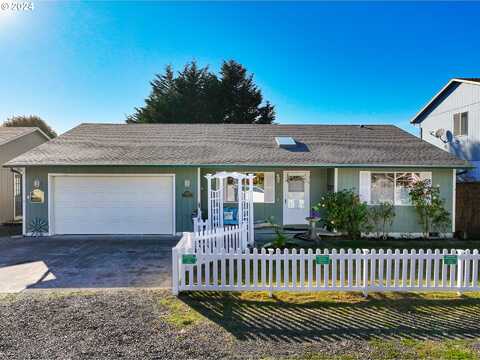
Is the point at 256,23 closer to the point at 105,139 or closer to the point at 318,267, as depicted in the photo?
the point at 105,139

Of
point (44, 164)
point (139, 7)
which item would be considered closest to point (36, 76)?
point (44, 164)

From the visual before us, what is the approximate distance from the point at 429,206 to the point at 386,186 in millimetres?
1444

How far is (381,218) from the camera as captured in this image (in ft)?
35.3

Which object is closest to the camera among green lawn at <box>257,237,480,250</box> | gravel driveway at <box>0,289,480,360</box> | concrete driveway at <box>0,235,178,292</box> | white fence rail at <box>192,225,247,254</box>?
gravel driveway at <box>0,289,480,360</box>

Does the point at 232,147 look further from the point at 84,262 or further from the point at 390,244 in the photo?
the point at 84,262

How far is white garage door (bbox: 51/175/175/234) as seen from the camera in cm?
1102

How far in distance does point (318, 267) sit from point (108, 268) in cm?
454

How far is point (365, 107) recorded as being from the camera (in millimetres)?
20453

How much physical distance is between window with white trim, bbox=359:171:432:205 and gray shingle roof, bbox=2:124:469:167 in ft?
1.65

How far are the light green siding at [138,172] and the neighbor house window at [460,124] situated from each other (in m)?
12.9

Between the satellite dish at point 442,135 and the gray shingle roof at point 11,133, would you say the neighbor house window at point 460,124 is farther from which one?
the gray shingle roof at point 11,133

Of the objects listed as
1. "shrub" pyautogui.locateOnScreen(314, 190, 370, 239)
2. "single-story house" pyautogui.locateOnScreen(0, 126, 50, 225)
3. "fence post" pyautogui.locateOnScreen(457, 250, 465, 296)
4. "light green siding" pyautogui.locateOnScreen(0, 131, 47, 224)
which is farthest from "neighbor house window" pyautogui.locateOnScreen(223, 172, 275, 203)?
"light green siding" pyautogui.locateOnScreen(0, 131, 47, 224)

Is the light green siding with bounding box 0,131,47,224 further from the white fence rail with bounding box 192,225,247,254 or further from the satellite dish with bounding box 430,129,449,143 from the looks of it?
the satellite dish with bounding box 430,129,449,143

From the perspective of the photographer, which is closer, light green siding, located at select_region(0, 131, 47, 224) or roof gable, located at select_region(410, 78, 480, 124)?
light green siding, located at select_region(0, 131, 47, 224)
